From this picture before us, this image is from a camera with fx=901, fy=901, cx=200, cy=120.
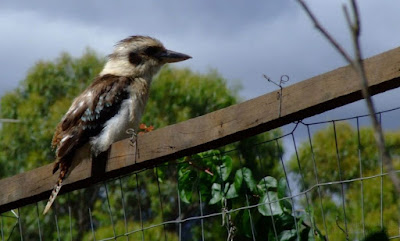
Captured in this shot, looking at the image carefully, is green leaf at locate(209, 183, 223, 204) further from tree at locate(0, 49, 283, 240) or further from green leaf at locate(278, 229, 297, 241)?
tree at locate(0, 49, 283, 240)

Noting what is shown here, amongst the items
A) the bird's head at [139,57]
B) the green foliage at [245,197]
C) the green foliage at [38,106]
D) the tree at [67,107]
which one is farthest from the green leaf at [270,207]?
the green foliage at [38,106]

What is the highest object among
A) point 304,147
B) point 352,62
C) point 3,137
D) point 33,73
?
point 33,73

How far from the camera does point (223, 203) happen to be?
3.10 m

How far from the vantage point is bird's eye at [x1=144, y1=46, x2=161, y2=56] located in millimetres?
4418

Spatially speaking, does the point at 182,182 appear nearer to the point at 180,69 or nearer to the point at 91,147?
the point at 91,147

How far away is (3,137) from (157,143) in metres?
16.9

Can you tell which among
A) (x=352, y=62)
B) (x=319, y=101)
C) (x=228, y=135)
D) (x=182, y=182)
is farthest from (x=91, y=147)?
(x=352, y=62)

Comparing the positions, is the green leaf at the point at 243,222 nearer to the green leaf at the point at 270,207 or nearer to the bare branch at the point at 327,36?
the green leaf at the point at 270,207

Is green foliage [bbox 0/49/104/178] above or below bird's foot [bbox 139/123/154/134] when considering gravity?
above

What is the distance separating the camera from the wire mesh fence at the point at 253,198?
9.25 ft

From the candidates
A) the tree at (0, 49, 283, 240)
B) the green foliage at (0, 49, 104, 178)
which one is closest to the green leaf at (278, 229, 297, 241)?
the tree at (0, 49, 283, 240)

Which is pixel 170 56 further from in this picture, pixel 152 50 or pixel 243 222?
pixel 243 222

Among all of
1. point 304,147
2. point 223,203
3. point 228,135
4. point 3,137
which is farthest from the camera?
point 3,137

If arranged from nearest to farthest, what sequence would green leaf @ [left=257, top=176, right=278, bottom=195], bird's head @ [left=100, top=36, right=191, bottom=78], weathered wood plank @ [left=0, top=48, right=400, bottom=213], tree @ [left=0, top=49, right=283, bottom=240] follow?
weathered wood plank @ [left=0, top=48, right=400, bottom=213], green leaf @ [left=257, top=176, right=278, bottom=195], bird's head @ [left=100, top=36, right=191, bottom=78], tree @ [left=0, top=49, right=283, bottom=240]
